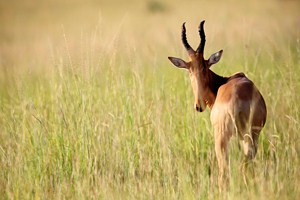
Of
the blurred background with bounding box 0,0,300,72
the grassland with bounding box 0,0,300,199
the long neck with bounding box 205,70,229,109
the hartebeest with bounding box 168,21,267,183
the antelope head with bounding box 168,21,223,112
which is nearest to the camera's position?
the grassland with bounding box 0,0,300,199

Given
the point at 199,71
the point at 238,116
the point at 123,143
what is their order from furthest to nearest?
1. the point at 199,71
2. the point at 123,143
3. the point at 238,116

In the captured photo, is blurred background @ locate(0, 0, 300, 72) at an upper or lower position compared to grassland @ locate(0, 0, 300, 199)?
upper

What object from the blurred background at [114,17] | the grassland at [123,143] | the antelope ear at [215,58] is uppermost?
the blurred background at [114,17]

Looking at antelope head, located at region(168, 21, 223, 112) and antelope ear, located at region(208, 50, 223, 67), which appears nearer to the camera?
antelope head, located at region(168, 21, 223, 112)

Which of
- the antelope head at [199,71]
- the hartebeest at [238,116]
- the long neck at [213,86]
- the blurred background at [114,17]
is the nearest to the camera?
the hartebeest at [238,116]

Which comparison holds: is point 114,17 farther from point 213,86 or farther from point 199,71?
point 199,71

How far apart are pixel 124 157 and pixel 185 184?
50.2 inches

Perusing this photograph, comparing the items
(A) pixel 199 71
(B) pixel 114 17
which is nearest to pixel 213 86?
(A) pixel 199 71

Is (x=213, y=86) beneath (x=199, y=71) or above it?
beneath

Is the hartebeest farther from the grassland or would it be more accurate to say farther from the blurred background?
the blurred background

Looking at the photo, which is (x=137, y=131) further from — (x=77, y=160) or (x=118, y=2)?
(x=118, y=2)

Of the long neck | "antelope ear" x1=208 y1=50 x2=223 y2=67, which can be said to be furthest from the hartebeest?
"antelope ear" x1=208 y1=50 x2=223 y2=67

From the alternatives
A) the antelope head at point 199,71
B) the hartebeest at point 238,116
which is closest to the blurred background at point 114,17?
the antelope head at point 199,71

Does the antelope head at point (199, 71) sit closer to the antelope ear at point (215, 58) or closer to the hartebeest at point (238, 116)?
the antelope ear at point (215, 58)
